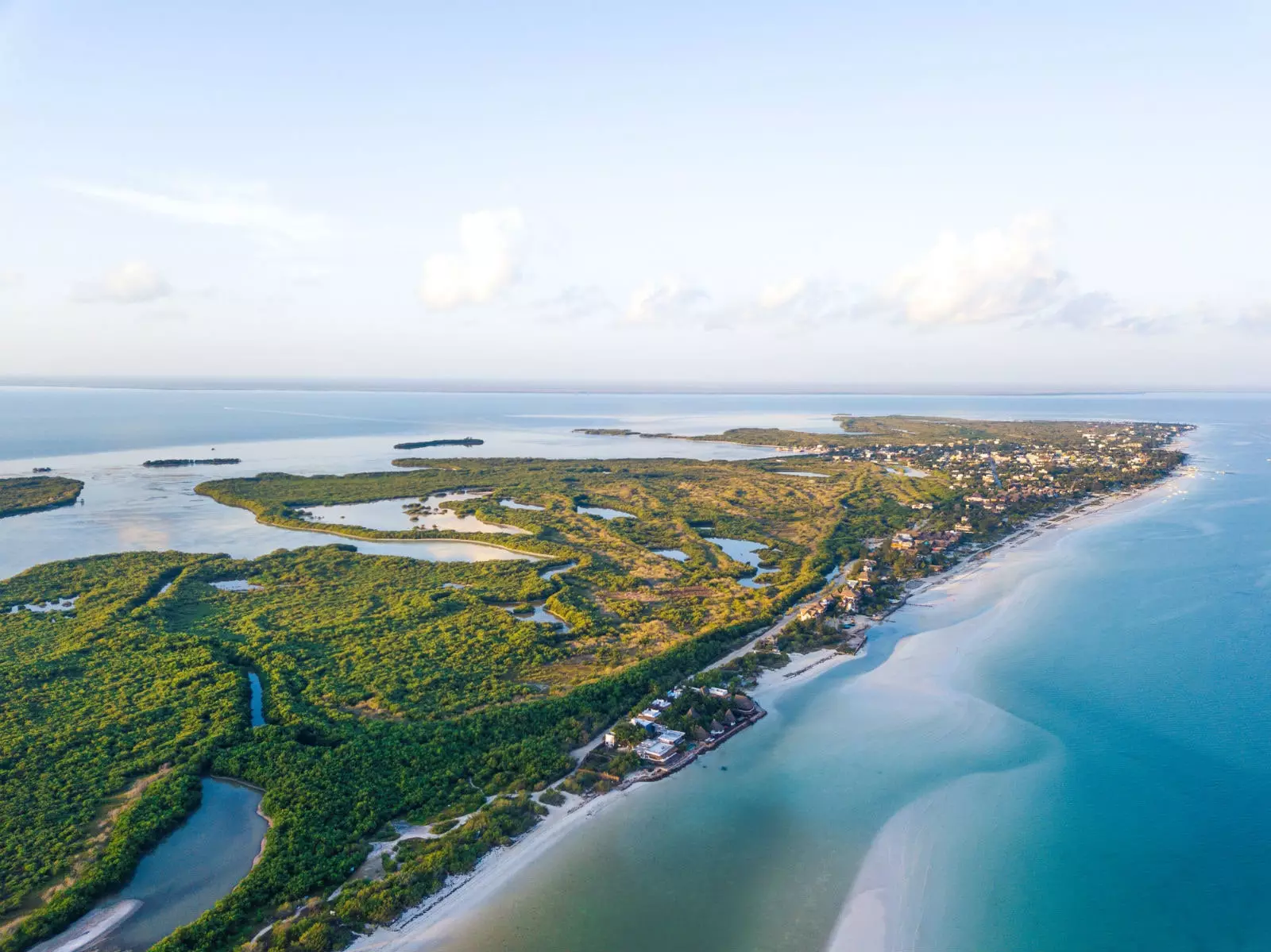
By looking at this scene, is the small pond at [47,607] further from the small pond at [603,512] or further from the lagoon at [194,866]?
the small pond at [603,512]

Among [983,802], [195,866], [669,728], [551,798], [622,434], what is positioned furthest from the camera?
[622,434]

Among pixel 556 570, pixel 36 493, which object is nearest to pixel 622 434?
pixel 36 493

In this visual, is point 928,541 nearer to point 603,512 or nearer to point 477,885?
point 603,512

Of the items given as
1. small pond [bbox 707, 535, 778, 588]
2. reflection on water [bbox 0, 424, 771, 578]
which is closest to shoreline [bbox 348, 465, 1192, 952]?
small pond [bbox 707, 535, 778, 588]

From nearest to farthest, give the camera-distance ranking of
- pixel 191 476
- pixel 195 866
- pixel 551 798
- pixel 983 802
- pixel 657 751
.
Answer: pixel 195 866, pixel 551 798, pixel 983 802, pixel 657 751, pixel 191 476

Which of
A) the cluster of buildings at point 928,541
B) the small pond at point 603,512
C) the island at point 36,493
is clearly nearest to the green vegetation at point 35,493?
the island at point 36,493

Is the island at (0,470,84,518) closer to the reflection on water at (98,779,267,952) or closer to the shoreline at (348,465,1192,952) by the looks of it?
the reflection on water at (98,779,267,952)

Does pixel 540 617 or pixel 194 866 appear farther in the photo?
pixel 540 617
